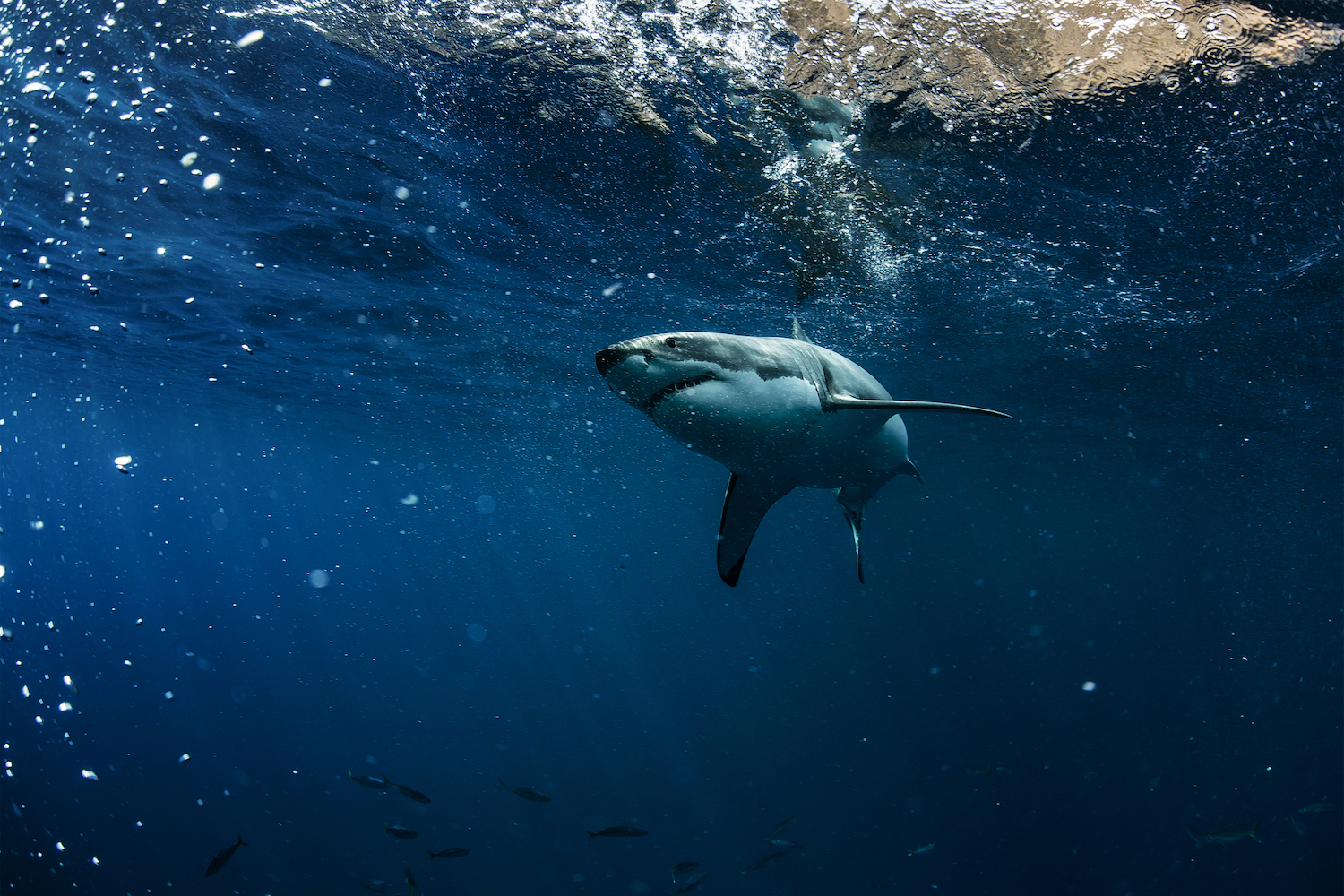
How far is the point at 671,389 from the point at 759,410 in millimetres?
666

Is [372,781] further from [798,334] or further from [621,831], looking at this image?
[798,334]

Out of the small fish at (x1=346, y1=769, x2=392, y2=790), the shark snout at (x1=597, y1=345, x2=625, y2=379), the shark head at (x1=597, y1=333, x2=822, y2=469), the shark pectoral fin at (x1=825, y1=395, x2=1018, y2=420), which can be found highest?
the shark snout at (x1=597, y1=345, x2=625, y2=379)

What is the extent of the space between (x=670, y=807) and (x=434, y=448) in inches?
901

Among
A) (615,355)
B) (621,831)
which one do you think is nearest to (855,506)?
(615,355)

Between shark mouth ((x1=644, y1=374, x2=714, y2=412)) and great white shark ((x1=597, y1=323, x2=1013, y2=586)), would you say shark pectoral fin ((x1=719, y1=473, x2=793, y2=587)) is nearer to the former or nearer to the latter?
great white shark ((x1=597, y1=323, x2=1013, y2=586))

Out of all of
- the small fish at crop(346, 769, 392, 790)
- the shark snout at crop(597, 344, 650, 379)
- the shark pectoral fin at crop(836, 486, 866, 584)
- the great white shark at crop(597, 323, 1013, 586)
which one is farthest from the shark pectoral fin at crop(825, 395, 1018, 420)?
the small fish at crop(346, 769, 392, 790)

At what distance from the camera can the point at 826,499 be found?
37906 millimetres

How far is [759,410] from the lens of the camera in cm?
335

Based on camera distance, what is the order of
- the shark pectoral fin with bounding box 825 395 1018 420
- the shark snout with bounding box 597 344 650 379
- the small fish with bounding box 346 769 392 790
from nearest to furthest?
1. the shark snout with bounding box 597 344 650 379
2. the shark pectoral fin with bounding box 825 395 1018 420
3. the small fish with bounding box 346 769 392 790

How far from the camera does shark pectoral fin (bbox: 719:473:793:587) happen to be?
448 cm

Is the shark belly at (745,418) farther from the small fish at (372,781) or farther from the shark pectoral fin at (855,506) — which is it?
the small fish at (372,781)

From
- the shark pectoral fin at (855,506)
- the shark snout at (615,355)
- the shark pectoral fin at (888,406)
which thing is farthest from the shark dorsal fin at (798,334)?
the shark snout at (615,355)

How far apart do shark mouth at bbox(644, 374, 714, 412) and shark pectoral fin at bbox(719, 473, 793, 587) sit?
5.12ft

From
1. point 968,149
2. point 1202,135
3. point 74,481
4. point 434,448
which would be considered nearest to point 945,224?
point 968,149
